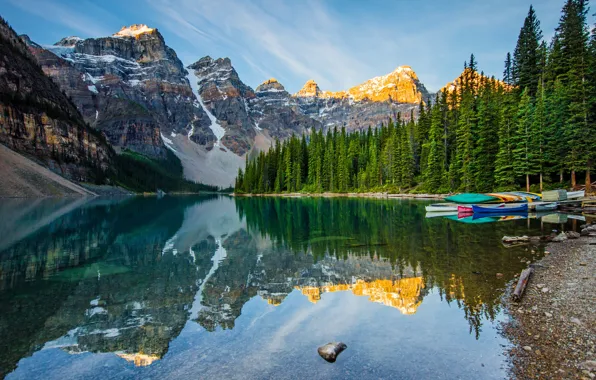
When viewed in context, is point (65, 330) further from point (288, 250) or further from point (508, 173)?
point (508, 173)

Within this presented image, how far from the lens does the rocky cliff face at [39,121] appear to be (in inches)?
4094

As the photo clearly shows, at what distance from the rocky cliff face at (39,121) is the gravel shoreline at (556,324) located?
12520cm

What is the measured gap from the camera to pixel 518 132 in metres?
42.8

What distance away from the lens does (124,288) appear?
12273mm

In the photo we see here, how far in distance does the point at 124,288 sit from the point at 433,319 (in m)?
10.5

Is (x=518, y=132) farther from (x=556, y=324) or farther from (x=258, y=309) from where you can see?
(x=258, y=309)

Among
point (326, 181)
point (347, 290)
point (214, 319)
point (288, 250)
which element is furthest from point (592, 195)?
point (326, 181)

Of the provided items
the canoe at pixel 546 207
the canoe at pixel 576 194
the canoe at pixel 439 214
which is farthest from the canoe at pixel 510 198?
the canoe at pixel 576 194

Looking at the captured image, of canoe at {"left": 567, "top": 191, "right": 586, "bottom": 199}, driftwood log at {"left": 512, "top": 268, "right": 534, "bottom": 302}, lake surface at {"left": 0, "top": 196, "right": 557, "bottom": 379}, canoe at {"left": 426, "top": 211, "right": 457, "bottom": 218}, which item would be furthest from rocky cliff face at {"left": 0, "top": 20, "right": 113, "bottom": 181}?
canoe at {"left": 567, "top": 191, "right": 586, "bottom": 199}

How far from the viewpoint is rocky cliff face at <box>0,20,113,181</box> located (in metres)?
104

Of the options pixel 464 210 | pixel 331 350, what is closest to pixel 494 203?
pixel 464 210

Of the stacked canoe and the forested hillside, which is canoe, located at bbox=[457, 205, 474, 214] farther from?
the forested hillside

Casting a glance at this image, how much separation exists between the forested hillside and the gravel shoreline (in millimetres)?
32664

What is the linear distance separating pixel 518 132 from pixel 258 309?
149ft
